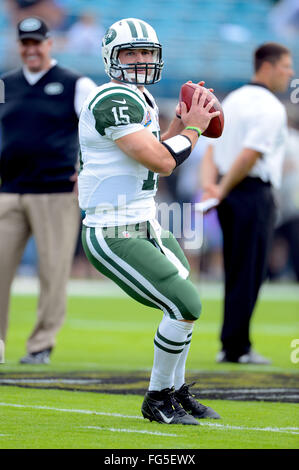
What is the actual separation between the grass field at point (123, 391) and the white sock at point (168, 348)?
0.19 m

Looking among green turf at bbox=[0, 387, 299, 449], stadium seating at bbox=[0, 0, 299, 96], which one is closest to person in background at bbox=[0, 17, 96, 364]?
green turf at bbox=[0, 387, 299, 449]

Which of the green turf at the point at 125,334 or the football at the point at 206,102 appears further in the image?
the green turf at the point at 125,334

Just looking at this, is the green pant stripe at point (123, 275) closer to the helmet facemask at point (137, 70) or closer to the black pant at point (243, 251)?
the helmet facemask at point (137, 70)

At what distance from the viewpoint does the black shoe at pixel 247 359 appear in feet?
21.3

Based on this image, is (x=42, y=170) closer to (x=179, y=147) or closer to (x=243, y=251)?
(x=243, y=251)

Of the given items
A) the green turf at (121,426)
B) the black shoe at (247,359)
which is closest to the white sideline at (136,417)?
the green turf at (121,426)

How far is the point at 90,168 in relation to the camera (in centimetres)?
407

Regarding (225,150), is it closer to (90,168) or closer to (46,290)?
(46,290)

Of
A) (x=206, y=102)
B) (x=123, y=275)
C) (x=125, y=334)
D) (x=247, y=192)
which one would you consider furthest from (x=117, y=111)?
(x=125, y=334)

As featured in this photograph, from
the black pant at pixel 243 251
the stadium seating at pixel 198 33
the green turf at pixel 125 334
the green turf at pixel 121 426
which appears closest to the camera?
the green turf at pixel 121 426

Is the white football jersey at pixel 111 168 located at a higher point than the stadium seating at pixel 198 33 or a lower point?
higher

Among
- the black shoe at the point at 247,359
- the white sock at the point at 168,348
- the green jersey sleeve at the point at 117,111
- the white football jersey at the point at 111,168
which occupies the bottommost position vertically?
the black shoe at the point at 247,359

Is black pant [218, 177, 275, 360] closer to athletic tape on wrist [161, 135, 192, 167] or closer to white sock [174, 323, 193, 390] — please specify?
white sock [174, 323, 193, 390]
